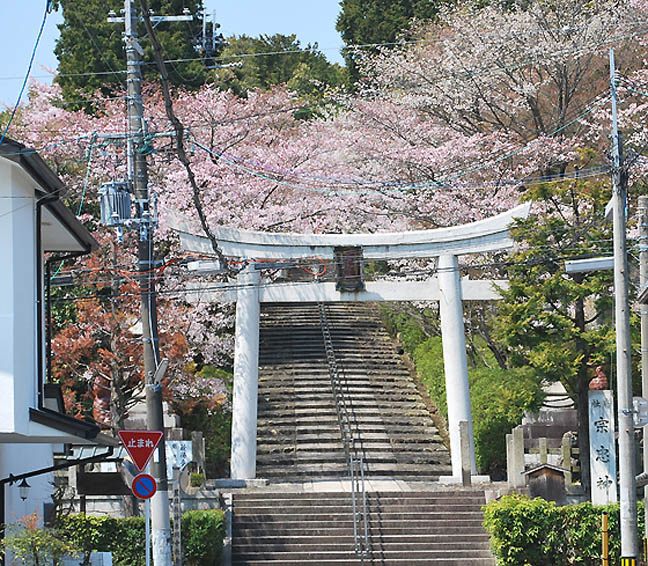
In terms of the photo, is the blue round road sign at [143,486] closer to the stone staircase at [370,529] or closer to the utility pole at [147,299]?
the utility pole at [147,299]

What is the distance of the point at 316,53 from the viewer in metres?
55.5

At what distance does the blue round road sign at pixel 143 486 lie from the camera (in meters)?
12.6

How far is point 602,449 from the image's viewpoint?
19141mm

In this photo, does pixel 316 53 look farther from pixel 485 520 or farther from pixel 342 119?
pixel 485 520

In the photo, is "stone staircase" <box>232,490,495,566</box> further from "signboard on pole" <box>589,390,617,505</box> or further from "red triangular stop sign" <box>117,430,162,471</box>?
"red triangular stop sign" <box>117,430,162,471</box>

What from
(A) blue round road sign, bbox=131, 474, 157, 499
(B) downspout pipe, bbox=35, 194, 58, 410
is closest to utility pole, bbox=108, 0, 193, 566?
(A) blue round road sign, bbox=131, 474, 157, 499

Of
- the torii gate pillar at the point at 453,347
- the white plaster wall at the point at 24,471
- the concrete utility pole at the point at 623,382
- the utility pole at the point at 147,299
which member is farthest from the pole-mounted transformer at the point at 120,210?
the torii gate pillar at the point at 453,347

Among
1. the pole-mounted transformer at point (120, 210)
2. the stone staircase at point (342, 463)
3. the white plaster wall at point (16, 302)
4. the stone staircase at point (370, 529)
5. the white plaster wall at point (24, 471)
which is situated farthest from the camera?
the stone staircase at point (342, 463)

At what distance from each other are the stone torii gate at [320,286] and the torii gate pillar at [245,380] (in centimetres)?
2

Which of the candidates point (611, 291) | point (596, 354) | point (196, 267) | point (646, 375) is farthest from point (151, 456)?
point (611, 291)

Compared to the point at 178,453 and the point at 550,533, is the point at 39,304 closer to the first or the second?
the point at 178,453

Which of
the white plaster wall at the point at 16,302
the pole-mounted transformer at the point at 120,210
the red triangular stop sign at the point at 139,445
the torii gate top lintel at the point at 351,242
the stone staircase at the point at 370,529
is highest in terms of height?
the torii gate top lintel at the point at 351,242

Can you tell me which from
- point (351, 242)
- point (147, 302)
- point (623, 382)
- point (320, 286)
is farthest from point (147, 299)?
point (320, 286)

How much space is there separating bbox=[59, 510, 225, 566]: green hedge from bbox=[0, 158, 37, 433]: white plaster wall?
5.68 m
